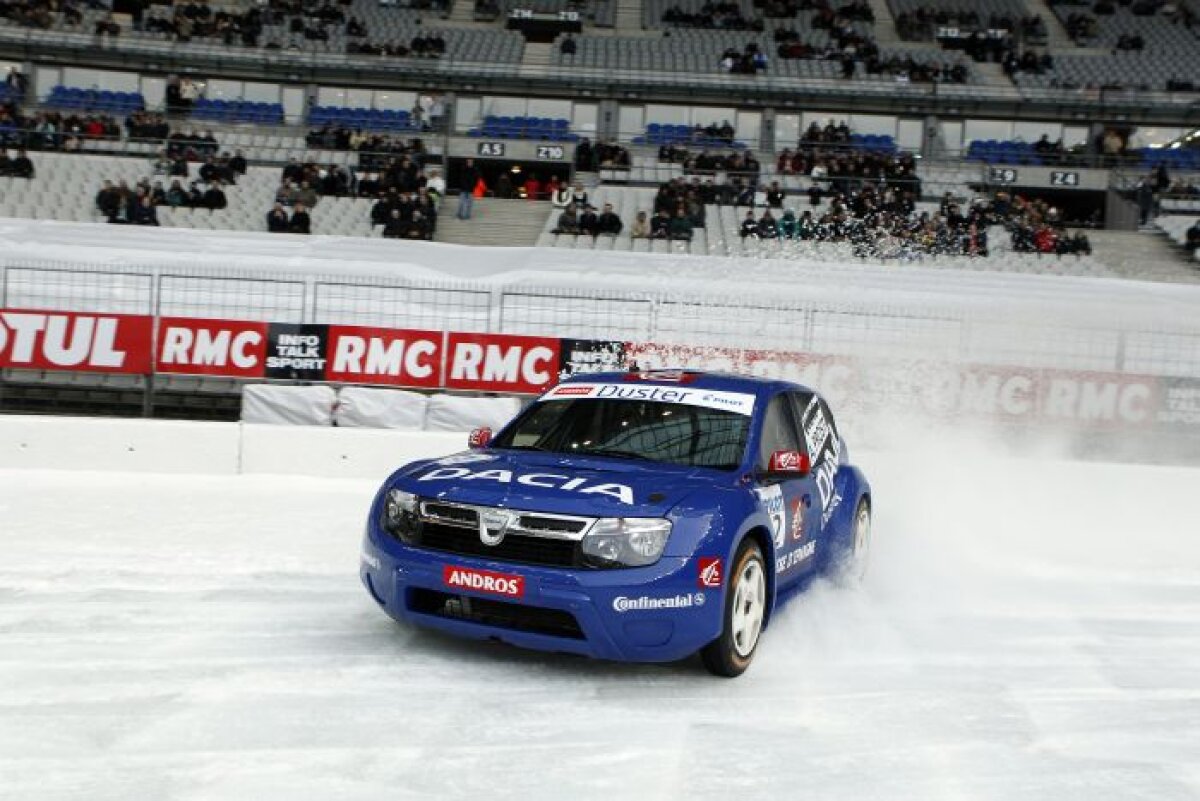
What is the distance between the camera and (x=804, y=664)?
538cm

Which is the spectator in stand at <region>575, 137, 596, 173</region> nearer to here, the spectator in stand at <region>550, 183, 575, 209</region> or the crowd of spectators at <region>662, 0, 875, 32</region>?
the spectator in stand at <region>550, 183, 575, 209</region>

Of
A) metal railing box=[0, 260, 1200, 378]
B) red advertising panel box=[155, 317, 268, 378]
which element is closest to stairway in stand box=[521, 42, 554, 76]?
metal railing box=[0, 260, 1200, 378]

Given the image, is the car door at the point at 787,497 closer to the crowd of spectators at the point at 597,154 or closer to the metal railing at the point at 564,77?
the crowd of spectators at the point at 597,154

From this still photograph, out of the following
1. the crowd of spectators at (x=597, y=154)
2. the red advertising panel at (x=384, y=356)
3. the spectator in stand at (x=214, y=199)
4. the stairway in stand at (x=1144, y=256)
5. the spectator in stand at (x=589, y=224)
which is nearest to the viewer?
the red advertising panel at (x=384, y=356)

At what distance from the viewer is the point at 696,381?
613cm

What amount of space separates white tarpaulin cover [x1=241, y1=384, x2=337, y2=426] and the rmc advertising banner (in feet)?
2.18

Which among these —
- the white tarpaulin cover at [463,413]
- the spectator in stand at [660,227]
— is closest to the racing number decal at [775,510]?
the white tarpaulin cover at [463,413]

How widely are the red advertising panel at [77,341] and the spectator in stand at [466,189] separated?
14499 mm

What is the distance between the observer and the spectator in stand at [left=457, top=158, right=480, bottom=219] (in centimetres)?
2686

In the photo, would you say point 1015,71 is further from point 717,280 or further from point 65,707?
point 65,707

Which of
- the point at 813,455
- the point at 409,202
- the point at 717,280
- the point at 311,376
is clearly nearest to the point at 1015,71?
the point at 409,202

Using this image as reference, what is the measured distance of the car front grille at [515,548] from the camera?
4.74 m

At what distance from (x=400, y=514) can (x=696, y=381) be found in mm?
1793

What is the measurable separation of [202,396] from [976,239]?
14327mm
